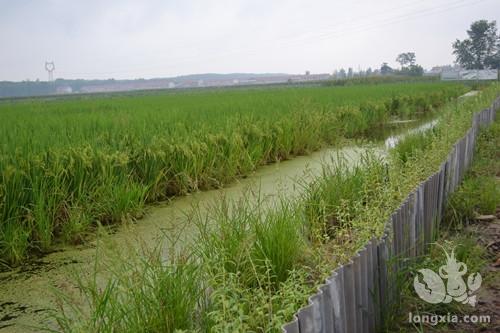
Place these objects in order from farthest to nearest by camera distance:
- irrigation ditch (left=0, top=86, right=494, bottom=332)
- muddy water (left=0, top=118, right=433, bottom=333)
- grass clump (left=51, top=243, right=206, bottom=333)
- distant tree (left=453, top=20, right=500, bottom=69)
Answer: distant tree (left=453, top=20, right=500, bottom=69), muddy water (left=0, top=118, right=433, bottom=333), grass clump (left=51, top=243, right=206, bottom=333), irrigation ditch (left=0, top=86, right=494, bottom=332)

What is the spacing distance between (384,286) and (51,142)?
411 centimetres

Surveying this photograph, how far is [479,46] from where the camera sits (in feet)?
242

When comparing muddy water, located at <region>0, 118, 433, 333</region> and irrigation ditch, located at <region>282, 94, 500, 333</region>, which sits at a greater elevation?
irrigation ditch, located at <region>282, 94, 500, 333</region>

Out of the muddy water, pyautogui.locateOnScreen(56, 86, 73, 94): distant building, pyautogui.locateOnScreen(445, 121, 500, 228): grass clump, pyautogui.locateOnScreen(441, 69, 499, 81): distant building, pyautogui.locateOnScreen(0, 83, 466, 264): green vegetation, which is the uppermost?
pyautogui.locateOnScreen(56, 86, 73, 94): distant building

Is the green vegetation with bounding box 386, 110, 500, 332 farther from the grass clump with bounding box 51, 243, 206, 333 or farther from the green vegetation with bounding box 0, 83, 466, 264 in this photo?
the green vegetation with bounding box 0, 83, 466, 264

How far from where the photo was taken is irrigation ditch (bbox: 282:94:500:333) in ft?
5.39

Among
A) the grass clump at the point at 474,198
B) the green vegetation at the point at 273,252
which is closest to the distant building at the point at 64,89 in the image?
the grass clump at the point at 474,198

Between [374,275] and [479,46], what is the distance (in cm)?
8434

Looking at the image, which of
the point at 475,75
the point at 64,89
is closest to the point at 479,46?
the point at 475,75

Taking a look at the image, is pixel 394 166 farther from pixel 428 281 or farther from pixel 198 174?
pixel 198 174

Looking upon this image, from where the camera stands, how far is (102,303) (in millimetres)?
1910

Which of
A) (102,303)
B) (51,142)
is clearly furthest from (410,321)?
(51,142)

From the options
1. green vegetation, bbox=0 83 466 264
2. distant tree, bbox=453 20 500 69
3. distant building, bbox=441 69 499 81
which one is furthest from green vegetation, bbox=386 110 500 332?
distant tree, bbox=453 20 500 69

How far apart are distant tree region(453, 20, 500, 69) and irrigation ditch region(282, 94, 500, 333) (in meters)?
80.7
